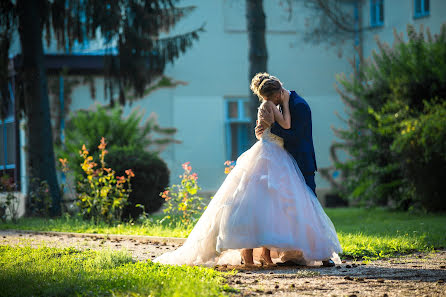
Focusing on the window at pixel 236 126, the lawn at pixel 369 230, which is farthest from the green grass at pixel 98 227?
the window at pixel 236 126

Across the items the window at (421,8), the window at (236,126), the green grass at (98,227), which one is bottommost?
the green grass at (98,227)

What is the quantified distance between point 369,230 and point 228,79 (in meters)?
9.44

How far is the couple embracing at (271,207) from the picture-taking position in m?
6.33

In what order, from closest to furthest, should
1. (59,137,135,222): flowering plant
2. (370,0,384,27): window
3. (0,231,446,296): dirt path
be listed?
(0,231,446,296): dirt path < (59,137,135,222): flowering plant < (370,0,384,27): window

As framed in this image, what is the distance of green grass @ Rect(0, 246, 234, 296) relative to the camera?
497 centimetres

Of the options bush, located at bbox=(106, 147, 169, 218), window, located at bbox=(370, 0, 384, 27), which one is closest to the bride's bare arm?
bush, located at bbox=(106, 147, 169, 218)

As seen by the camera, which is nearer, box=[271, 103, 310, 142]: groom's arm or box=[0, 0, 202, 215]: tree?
box=[271, 103, 310, 142]: groom's arm

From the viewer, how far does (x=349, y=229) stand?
10516 millimetres

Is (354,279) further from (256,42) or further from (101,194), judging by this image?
(256,42)

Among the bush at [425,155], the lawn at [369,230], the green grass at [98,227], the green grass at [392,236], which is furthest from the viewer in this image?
the bush at [425,155]

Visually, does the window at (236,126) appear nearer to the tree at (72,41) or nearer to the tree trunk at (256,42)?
the tree at (72,41)

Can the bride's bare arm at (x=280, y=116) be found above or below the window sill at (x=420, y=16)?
below

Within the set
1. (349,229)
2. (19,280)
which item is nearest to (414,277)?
(19,280)

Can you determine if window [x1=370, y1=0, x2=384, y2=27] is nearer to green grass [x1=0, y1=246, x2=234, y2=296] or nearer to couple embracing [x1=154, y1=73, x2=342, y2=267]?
couple embracing [x1=154, y1=73, x2=342, y2=267]
